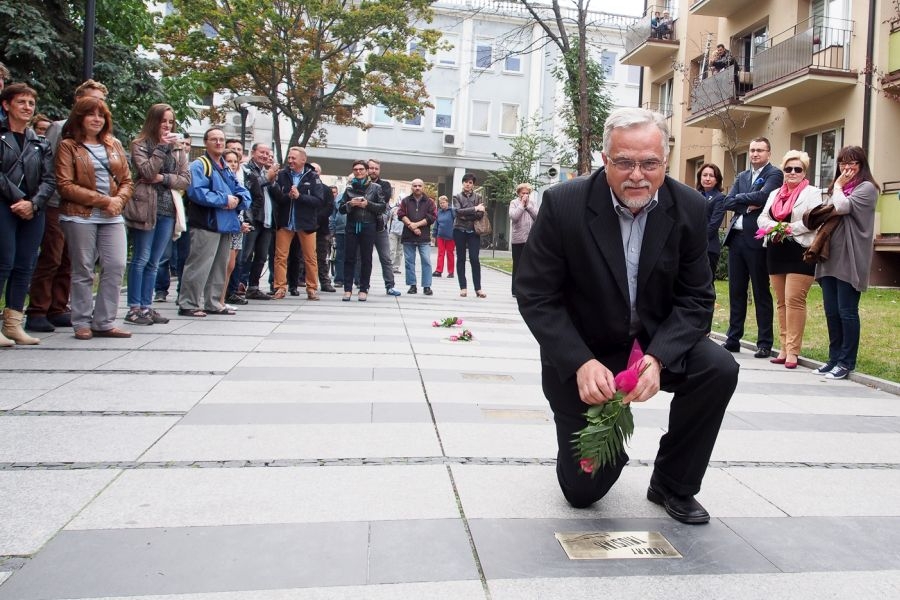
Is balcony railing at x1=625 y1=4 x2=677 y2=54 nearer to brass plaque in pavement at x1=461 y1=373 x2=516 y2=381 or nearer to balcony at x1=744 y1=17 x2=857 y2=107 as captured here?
balcony at x1=744 y1=17 x2=857 y2=107

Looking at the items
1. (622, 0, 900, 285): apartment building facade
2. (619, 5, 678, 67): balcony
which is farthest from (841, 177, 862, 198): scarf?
(619, 5, 678, 67): balcony

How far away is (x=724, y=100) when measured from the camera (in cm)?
2092

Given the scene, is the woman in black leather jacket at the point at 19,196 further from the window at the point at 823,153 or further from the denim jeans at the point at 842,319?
the window at the point at 823,153

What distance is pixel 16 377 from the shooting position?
18.7 ft

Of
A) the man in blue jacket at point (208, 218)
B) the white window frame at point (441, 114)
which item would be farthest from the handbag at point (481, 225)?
the white window frame at point (441, 114)

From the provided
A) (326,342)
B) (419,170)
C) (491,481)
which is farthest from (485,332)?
(419,170)

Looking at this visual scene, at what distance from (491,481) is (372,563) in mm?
1068

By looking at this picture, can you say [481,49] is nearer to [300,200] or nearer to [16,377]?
[300,200]

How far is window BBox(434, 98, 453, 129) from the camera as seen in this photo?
139 ft

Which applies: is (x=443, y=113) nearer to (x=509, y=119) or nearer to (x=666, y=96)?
(x=509, y=119)

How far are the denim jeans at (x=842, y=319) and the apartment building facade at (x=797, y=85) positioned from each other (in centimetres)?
1146

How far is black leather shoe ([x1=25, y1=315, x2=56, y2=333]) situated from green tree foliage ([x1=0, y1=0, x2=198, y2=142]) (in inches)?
286

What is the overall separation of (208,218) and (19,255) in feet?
8.30

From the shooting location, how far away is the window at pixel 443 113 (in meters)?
42.3
